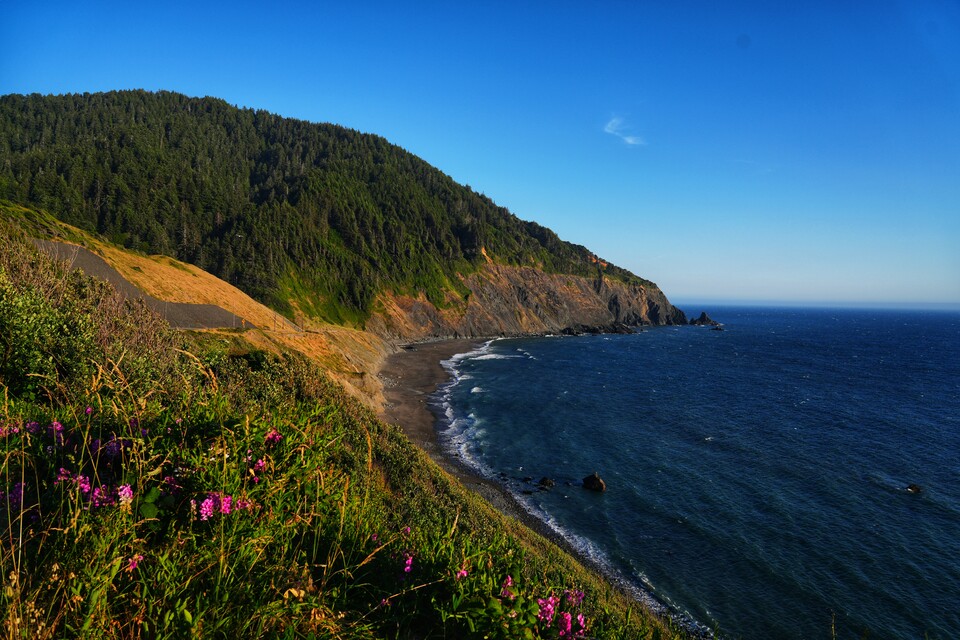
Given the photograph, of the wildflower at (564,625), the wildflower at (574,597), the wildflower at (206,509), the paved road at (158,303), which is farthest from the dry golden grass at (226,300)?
the wildflower at (564,625)

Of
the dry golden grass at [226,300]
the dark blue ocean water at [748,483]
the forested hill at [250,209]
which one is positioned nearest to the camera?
the dark blue ocean water at [748,483]

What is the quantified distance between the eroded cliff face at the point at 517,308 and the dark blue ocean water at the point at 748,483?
48523mm

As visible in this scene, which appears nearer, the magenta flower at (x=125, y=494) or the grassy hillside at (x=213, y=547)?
the grassy hillside at (x=213, y=547)

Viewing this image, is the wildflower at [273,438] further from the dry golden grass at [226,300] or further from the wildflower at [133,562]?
the dry golden grass at [226,300]

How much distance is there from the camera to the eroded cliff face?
129 metres

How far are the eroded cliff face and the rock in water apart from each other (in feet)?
290

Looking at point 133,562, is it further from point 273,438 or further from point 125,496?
point 273,438

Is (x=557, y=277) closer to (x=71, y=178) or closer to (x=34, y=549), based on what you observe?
(x=71, y=178)

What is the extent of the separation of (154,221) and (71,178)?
2612 cm

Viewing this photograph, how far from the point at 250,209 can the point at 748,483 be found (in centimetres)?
13717

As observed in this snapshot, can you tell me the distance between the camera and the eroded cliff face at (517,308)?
423ft

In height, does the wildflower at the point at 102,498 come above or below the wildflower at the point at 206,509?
above

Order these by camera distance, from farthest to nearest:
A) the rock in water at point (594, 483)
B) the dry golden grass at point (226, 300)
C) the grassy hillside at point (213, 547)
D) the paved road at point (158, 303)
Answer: the dry golden grass at point (226, 300) → the paved road at point (158, 303) → the rock in water at point (594, 483) → the grassy hillside at point (213, 547)

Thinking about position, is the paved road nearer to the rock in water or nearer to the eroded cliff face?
the rock in water
